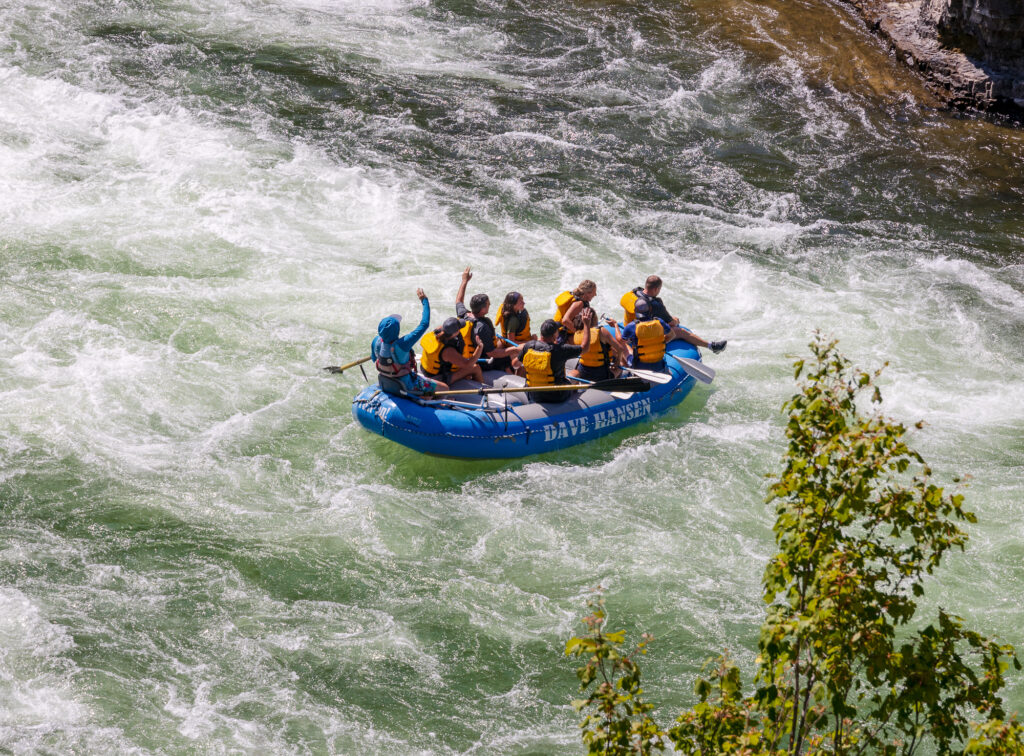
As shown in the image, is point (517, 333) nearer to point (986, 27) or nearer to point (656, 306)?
point (656, 306)

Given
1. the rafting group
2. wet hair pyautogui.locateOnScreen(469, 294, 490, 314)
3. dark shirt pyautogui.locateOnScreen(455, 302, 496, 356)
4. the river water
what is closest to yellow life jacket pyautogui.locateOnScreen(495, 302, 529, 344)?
the rafting group

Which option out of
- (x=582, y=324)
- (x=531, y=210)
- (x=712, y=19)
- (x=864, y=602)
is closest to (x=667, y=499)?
(x=582, y=324)

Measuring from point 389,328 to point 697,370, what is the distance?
123 inches

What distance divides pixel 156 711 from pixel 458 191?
9091 mm

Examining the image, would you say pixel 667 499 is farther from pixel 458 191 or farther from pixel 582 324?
pixel 458 191

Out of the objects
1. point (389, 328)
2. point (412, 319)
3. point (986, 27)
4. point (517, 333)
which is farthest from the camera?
point (986, 27)

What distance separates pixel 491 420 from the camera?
8.93 meters

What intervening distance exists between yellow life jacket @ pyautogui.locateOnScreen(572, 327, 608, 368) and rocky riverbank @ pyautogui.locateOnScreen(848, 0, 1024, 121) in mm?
10931

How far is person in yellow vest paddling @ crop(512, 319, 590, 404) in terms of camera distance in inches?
356

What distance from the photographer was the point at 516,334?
394 inches

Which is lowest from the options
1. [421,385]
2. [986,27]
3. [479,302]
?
[421,385]

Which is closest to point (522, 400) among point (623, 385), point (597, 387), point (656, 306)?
point (597, 387)

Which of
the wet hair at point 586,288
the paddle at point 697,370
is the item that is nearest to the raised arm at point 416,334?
the wet hair at point 586,288

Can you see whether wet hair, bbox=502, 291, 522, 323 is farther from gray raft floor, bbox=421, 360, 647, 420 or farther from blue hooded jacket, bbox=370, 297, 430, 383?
blue hooded jacket, bbox=370, 297, 430, 383
